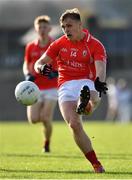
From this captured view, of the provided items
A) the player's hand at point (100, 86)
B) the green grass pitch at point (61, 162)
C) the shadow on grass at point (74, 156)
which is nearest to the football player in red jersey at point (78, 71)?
the player's hand at point (100, 86)

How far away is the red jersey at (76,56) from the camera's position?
41.0 feet

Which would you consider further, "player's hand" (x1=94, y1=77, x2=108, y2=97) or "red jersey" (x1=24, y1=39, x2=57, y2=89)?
"red jersey" (x1=24, y1=39, x2=57, y2=89)

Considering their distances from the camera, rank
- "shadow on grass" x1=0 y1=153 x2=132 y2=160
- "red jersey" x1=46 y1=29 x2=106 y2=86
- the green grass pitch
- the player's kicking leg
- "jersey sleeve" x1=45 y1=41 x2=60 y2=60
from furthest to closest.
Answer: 1. "shadow on grass" x1=0 y1=153 x2=132 y2=160
2. "jersey sleeve" x1=45 y1=41 x2=60 y2=60
3. "red jersey" x1=46 y1=29 x2=106 y2=86
4. the green grass pitch
5. the player's kicking leg

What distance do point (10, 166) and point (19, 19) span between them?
227 ft

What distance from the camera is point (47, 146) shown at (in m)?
17.5

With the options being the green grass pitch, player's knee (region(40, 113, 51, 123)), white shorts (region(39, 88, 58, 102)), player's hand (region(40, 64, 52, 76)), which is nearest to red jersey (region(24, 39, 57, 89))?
white shorts (region(39, 88, 58, 102))

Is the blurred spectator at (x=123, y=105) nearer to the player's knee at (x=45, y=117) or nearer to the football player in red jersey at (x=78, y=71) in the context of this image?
the player's knee at (x=45, y=117)

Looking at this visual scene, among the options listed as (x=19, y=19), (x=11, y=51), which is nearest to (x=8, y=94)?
(x=11, y=51)

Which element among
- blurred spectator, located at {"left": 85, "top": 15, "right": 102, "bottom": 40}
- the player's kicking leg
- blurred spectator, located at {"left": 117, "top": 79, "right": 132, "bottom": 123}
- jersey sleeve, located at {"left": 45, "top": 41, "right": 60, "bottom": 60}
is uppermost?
jersey sleeve, located at {"left": 45, "top": 41, "right": 60, "bottom": 60}

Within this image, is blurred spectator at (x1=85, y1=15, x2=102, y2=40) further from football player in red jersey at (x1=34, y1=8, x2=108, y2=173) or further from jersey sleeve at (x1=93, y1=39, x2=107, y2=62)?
jersey sleeve at (x1=93, y1=39, x2=107, y2=62)

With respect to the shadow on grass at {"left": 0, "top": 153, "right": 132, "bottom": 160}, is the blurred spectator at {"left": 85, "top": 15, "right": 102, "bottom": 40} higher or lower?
lower

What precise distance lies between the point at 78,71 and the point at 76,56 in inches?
9.3

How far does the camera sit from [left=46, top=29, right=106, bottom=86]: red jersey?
41.0ft

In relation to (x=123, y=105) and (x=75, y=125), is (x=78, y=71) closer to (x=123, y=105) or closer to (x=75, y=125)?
(x=75, y=125)
